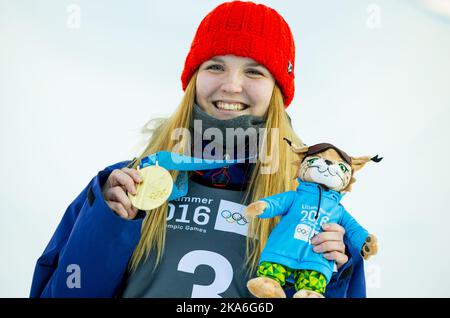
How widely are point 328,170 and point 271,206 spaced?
0.50 ft

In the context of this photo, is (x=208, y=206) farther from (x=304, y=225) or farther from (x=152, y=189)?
(x=304, y=225)

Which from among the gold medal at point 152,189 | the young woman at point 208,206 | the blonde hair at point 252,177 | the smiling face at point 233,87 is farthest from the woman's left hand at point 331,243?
the smiling face at point 233,87

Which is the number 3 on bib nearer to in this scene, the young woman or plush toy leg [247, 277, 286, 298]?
the young woman

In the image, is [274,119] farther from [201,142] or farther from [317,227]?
[317,227]

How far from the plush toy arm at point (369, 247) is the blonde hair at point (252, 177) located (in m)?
0.29

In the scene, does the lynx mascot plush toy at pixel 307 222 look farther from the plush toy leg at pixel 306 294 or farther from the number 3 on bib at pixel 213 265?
the number 3 on bib at pixel 213 265

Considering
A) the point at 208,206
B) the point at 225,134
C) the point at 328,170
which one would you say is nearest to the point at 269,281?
the point at 328,170

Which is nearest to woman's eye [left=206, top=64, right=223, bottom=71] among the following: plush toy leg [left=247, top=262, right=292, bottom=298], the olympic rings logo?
the olympic rings logo

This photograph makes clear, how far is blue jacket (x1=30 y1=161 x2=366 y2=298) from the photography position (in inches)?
48.4

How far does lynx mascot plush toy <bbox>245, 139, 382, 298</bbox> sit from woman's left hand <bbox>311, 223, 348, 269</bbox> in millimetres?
13

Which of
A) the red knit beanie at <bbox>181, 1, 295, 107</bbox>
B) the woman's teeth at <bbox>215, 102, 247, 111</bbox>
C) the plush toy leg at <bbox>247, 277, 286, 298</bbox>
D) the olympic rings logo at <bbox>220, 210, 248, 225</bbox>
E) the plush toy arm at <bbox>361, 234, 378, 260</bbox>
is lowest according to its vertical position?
the plush toy leg at <bbox>247, 277, 286, 298</bbox>

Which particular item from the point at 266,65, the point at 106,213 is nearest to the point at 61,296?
the point at 106,213

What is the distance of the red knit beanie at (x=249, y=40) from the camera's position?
1.52 meters
